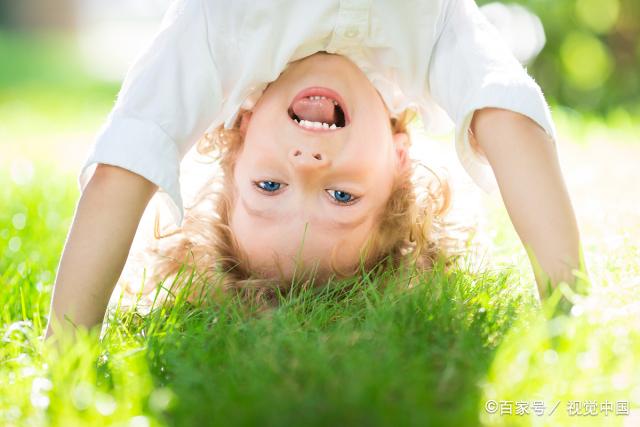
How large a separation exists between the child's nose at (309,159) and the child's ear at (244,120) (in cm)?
30

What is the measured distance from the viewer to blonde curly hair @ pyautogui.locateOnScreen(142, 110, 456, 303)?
92.2 inches

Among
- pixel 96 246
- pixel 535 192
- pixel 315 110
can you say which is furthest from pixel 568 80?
pixel 96 246

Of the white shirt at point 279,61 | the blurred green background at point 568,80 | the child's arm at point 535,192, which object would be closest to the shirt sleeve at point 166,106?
the white shirt at point 279,61

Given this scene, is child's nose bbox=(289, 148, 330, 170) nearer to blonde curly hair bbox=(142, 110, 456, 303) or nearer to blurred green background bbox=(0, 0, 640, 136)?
blonde curly hair bbox=(142, 110, 456, 303)

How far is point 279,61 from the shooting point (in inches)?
88.8

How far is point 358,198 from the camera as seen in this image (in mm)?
2297

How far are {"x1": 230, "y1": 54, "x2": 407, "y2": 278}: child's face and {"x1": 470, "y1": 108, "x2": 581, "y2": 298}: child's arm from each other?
15.4 inches

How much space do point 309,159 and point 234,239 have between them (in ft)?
1.24

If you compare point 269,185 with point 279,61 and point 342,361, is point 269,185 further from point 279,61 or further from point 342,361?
point 342,361

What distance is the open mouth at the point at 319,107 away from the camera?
2.25m

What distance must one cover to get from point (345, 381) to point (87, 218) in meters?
0.84

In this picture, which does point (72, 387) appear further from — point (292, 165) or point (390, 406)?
point (292, 165)

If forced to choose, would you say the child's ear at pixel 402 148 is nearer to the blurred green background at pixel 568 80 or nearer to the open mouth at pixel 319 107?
the open mouth at pixel 319 107

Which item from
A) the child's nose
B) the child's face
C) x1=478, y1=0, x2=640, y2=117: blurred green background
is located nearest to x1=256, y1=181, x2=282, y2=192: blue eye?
the child's face
